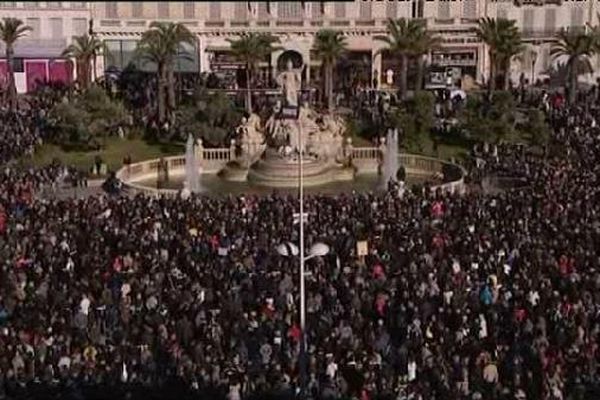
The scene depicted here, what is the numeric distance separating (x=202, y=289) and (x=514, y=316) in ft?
25.3

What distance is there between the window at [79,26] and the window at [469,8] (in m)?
26.4

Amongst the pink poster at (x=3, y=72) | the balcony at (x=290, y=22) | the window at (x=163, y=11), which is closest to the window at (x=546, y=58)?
the balcony at (x=290, y=22)

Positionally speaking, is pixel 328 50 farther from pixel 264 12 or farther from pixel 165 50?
pixel 264 12

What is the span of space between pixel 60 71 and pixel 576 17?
3595 centimetres

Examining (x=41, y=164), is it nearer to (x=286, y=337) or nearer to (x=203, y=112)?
(x=203, y=112)

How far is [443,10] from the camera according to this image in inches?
3391

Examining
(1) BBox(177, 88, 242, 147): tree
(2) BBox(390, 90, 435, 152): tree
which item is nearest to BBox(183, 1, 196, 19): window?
(1) BBox(177, 88, 242, 147): tree

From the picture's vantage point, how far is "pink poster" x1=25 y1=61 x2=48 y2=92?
84.1 metres

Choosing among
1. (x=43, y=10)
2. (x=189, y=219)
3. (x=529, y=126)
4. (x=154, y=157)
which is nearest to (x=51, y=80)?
(x=43, y=10)

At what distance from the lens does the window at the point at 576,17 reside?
282 ft

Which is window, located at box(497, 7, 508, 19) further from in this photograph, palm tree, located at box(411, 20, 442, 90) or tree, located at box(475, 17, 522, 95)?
tree, located at box(475, 17, 522, 95)

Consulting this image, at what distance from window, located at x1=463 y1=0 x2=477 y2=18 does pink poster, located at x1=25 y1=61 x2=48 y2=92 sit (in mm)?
29281

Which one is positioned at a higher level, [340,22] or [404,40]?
[340,22]

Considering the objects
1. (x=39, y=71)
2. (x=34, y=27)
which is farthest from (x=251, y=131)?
(x=34, y=27)
